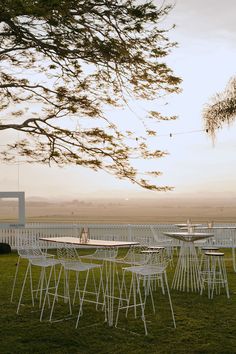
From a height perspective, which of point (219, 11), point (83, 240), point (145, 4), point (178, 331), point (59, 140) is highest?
point (219, 11)

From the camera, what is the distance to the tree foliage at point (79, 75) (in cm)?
813

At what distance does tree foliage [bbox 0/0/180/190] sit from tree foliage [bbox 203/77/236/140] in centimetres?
619

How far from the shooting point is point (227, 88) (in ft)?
51.8

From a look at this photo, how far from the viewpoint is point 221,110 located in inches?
627

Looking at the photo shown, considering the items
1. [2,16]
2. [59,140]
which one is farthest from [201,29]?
[2,16]

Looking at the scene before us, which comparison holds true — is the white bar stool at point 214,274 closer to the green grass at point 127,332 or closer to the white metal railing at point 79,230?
the green grass at point 127,332

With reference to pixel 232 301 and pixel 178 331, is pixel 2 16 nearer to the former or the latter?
pixel 178 331

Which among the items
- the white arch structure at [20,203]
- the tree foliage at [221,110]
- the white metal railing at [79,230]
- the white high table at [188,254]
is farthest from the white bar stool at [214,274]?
the white arch structure at [20,203]

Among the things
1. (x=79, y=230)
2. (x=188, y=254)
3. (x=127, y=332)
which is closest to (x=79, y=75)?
(x=188, y=254)

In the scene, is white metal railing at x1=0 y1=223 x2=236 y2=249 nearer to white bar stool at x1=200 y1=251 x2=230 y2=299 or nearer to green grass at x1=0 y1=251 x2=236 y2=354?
white bar stool at x1=200 y1=251 x2=230 y2=299

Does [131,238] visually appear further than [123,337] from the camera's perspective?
Result: Yes

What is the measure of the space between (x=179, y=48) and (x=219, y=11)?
208cm

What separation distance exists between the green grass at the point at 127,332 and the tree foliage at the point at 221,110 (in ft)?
26.7

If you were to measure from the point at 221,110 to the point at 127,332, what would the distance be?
415 inches
